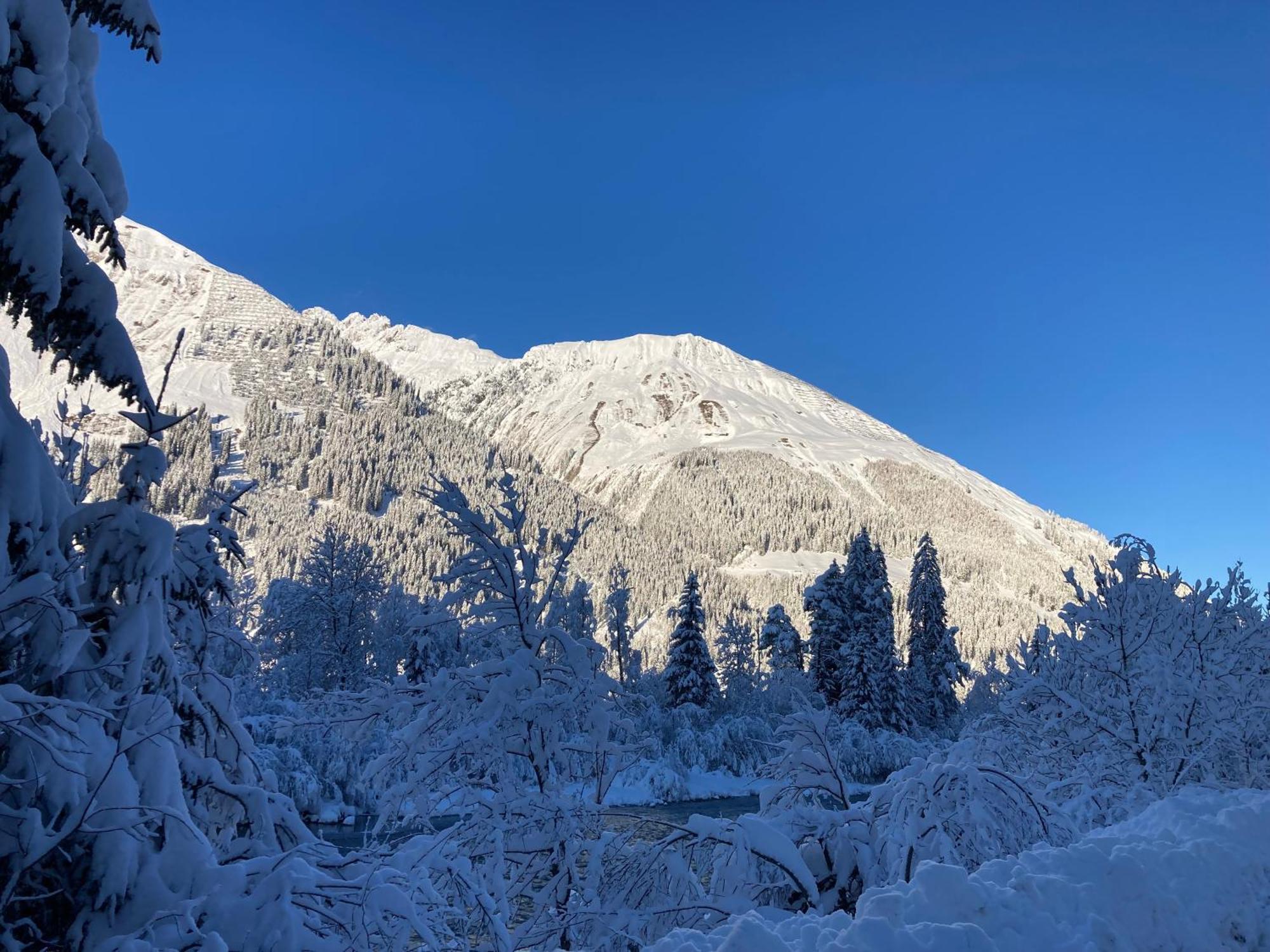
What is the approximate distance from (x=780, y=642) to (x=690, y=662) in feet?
34.7

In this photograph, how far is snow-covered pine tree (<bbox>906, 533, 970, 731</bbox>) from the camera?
4909cm

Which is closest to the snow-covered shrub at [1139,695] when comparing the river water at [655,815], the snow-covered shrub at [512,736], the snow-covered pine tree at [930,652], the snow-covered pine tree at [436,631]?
the snow-covered shrub at [512,736]

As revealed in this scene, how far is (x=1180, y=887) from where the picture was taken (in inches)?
225

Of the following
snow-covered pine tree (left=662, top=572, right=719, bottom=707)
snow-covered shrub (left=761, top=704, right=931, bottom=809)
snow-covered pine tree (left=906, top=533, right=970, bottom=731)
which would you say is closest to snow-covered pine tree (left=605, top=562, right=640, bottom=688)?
snow-covered pine tree (left=662, top=572, right=719, bottom=707)

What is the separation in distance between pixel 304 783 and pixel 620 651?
26.1 meters

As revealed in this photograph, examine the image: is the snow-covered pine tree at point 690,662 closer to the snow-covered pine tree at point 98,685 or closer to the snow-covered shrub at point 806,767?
the snow-covered shrub at point 806,767

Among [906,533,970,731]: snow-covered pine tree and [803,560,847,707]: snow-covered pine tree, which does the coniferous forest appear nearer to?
[803,560,847,707]: snow-covered pine tree

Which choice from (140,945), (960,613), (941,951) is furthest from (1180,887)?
(960,613)

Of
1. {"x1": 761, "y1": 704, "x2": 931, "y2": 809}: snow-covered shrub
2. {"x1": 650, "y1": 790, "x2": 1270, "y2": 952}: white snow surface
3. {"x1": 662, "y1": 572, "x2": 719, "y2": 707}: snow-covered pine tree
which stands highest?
{"x1": 662, "y1": 572, "x2": 719, "y2": 707}: snow-covered pine tree

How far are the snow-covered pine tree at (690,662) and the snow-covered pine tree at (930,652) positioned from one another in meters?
12.8

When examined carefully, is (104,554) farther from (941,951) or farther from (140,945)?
(941,951)

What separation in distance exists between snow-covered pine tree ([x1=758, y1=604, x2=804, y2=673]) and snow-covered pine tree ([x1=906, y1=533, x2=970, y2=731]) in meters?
7.70

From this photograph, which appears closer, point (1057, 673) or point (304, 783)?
point (1057, 673)

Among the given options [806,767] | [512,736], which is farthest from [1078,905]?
[512,736]
